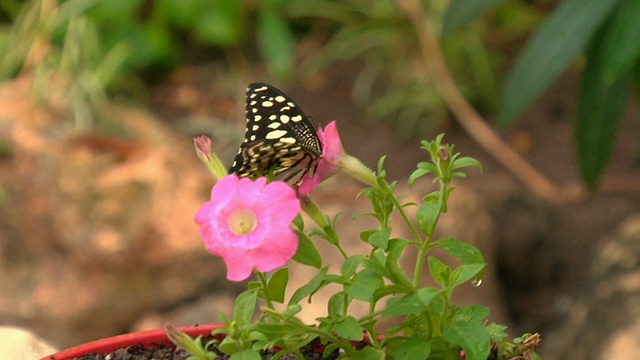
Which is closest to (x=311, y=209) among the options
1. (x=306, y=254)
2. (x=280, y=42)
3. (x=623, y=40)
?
(x=306, y=254)

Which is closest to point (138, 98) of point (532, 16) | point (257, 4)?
point (257, 4)

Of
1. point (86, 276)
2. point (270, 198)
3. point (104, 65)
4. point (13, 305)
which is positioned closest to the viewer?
point (270, 198)

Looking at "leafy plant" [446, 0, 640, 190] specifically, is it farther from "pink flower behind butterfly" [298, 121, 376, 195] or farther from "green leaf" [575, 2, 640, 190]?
"pink flower behind butterfly" [298, 121, 376, 195]

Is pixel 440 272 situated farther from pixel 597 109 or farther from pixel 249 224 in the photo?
pixel 597 109

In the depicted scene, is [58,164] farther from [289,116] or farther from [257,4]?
[289,116]

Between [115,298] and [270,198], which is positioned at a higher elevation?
[115,298]

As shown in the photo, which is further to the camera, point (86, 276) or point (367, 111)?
point (367, 111)

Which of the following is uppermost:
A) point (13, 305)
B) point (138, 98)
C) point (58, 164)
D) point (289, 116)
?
point (138, 98)
